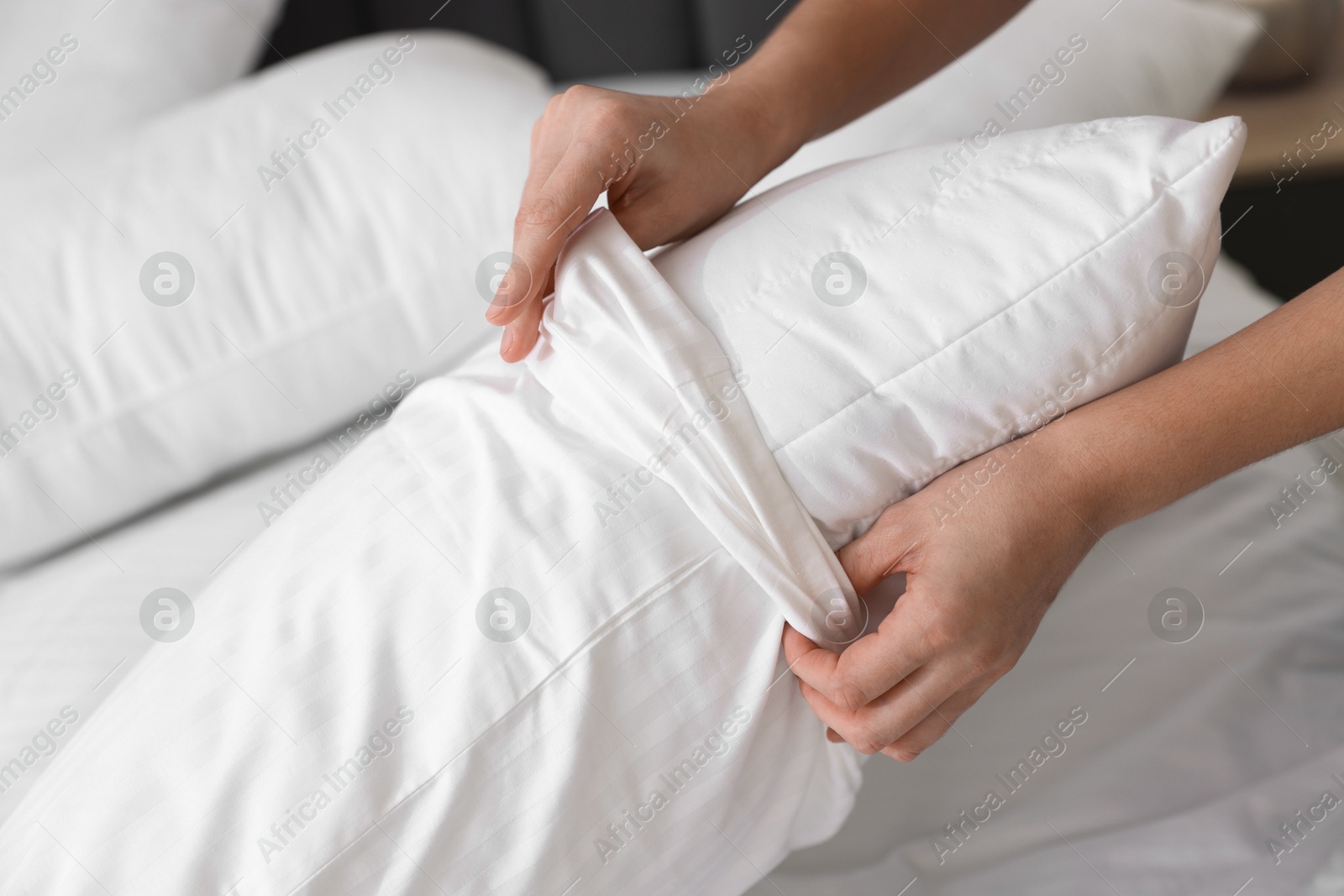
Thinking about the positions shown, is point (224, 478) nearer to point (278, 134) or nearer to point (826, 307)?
point (278, 134)

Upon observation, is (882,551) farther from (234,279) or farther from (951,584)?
(234,279)

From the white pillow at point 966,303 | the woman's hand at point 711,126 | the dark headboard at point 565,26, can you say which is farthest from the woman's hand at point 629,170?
the dark headboard at point 565,26

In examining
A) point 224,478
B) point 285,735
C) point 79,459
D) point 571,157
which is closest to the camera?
point 285,735

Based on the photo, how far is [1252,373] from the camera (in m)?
0.45

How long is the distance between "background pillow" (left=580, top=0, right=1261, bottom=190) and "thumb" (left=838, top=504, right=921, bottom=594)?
46cm

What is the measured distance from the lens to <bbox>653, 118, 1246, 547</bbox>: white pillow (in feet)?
1.39

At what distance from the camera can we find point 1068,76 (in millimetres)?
873

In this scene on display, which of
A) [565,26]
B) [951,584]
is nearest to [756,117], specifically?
[951,584]

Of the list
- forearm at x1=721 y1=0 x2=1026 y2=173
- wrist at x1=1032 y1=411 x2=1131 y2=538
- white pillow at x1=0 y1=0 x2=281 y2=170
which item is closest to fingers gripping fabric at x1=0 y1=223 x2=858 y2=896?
wrist at x1=1032 y1=411 x2=1131 y2=538

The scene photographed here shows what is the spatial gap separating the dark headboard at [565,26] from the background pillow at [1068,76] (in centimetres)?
33

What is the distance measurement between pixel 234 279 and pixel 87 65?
0.46 metres

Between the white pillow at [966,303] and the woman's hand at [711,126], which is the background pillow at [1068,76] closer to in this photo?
the woman's hand at [711,126]

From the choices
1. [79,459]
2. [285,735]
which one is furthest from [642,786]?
[79,459]

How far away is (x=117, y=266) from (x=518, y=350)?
1.28 feet
